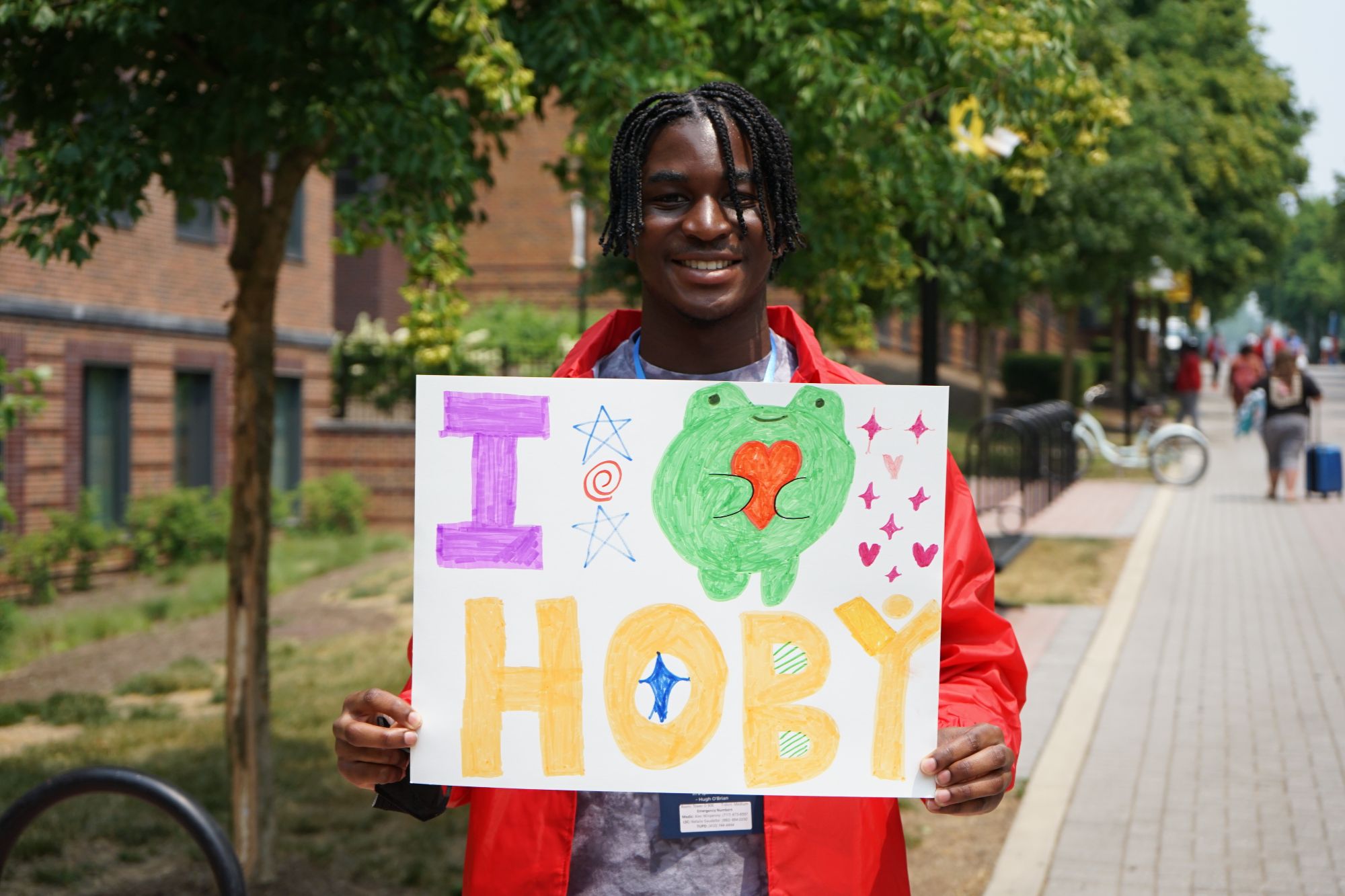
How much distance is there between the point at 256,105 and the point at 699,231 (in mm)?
3018

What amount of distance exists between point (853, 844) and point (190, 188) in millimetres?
3704

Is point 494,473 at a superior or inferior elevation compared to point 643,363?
inferior

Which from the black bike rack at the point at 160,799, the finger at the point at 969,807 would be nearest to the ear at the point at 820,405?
the finger at the point at 969,807

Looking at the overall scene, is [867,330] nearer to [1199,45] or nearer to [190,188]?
[190,188]

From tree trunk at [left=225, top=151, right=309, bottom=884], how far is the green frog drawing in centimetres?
360

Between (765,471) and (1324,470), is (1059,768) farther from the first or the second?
(1324,470)

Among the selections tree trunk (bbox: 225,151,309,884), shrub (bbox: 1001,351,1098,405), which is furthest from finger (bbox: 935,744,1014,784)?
shrub (bbox: 1001,351,1098,405)

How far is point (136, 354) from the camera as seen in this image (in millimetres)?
15648

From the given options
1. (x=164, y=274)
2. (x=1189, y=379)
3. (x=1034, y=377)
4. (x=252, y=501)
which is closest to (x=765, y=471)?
(x=252, y=501)

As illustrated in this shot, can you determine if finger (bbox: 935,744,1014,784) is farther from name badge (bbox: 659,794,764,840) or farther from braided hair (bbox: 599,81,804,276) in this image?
braided hair (bbox: 599,81,804,276)

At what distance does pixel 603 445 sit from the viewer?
6.86 ft

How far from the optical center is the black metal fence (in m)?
13.7

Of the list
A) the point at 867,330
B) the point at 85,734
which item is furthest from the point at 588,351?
the point at 85,734

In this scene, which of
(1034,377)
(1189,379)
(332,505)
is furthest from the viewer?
(1034,377)
